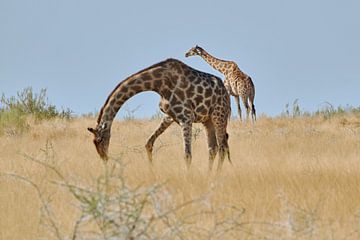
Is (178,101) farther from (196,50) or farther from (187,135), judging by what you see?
(196,50)

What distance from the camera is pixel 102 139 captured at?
10.2 m

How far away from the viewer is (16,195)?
746 centimetres

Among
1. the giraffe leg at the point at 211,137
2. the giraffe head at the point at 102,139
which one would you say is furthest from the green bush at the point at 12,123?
the giraffe head at the point at 102,139

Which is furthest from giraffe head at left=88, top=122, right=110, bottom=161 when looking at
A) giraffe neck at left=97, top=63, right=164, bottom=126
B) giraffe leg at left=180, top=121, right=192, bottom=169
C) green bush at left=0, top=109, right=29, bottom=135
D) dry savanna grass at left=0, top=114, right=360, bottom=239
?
green bush at left=0, top=109, right=29, bottom=135

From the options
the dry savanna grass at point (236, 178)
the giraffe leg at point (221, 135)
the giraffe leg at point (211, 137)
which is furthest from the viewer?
the giraffe leg at point (211, 137)

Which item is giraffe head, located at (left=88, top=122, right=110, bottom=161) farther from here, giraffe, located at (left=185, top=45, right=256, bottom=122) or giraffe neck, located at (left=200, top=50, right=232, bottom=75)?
giraffe neck, located at (left=200, top=50, right=232, bottom=75)

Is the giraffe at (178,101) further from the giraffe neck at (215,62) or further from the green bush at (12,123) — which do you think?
the giraffe neck at (215,62)

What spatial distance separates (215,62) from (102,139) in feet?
37.8

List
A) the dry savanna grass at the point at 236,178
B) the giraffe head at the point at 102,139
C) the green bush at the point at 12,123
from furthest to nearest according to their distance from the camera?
the green bush at the point at 12,123, the giraffe head at the point at 102,139, the dry savanna grass at the point at 236,178

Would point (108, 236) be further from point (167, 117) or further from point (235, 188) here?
point (167, 117)

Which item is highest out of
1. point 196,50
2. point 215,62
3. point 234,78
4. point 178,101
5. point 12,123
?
point 196,50

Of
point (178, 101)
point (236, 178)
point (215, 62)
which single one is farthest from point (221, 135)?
point (215, 62)

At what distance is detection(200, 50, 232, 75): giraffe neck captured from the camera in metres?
21.0

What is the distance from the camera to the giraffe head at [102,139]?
10.1m
